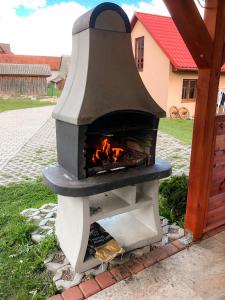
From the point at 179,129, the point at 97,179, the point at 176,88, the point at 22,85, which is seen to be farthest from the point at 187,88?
the point at 22,85

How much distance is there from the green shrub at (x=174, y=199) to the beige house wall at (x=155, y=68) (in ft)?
30.5

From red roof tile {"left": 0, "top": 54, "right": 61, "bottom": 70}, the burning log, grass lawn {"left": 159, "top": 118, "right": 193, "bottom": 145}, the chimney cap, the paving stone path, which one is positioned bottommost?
the paving stone path

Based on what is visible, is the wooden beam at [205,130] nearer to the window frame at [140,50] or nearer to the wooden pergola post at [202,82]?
the wooden pergola post at [202,82]

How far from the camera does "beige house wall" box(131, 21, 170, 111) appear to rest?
1231 cm

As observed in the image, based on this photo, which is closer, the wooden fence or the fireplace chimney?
the fireplace chimney

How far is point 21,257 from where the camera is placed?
2.70 m

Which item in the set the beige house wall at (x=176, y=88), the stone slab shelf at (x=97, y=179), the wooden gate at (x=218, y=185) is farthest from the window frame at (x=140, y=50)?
the stone slab shelf at (x=97, y=179)

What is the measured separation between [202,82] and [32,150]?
18.1ft

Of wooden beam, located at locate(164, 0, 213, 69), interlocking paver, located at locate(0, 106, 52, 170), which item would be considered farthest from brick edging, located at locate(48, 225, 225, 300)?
interlocking paver, located at locate(0, 106, 52, 170)

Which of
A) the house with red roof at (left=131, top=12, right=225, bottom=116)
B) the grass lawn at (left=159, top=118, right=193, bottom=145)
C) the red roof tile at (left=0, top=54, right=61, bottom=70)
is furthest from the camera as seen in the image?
the red roof tile at (left=0, top=54, right=61, bottom=70)

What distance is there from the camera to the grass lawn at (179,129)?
8864 millimetres

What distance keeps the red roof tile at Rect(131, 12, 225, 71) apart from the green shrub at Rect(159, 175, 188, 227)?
914cm

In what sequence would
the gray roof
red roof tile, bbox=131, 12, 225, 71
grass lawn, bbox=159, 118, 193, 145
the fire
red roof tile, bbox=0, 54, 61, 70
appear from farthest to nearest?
1. red roof tile, bbox=0, 54, 61, 70
2. the gray roof
3. red roof tile, bbox=131, 12, 225, 71
4. grass lawn, bbox=159, 118, 193, 145
5. the fire

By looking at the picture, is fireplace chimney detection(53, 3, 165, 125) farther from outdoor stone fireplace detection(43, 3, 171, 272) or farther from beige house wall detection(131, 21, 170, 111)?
beige house wall detection(131, 21, 170, 111)
